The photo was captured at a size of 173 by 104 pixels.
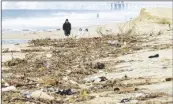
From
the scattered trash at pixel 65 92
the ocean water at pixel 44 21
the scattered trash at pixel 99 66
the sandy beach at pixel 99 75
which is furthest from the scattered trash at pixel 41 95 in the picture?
the ocean water at pixel 44 21

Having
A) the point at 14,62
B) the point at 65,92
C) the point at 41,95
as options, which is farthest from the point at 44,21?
the point at 41,95

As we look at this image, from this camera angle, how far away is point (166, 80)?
9.91 meters

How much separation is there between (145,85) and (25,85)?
247 cm

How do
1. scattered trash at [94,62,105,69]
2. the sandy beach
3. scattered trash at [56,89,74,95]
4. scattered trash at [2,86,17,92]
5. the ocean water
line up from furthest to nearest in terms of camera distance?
the ocean water, scattered trash at [94,62,105,69], scattered trash at [2,86,17,92], scattered trash at [56,89,74,95], the sandy beach

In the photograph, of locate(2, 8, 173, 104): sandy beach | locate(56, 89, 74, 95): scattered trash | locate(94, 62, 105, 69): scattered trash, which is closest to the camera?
locate(2, 8, 173, 104): sandy beach

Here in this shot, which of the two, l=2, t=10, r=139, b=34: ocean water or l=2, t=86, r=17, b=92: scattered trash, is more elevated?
l=2, t=10, r=139, b=34: ocean water

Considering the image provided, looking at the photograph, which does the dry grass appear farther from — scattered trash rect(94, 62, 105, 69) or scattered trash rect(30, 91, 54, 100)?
scattered trash rect(30, 91, 54, 100)

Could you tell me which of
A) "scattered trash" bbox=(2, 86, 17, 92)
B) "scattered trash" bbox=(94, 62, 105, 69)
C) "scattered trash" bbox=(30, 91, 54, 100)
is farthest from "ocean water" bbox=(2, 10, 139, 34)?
"scattered trash" bbox=(30, 91, 54, 100)

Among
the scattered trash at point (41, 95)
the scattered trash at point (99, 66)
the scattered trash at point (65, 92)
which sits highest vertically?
the scattered trash at point (99, 66)

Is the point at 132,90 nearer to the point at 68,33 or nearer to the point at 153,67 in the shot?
the point at 153,67

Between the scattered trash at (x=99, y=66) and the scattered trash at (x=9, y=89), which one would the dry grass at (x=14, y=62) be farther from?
the scattered trash at (x=9, y=89)

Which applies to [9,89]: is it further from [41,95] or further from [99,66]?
[99,66]

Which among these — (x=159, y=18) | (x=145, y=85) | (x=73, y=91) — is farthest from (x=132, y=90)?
(x=159, y=18)

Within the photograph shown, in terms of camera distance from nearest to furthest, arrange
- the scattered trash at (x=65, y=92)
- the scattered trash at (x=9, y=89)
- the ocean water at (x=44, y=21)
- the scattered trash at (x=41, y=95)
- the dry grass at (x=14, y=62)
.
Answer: the scattered trash at (x=41, y=95) < the scattered trash at (x=65, y=92) < the scattered trash at (x=9, y=89) < the dry grass at (x=14, y=62) < the ocean water at (x=44, y=21)
